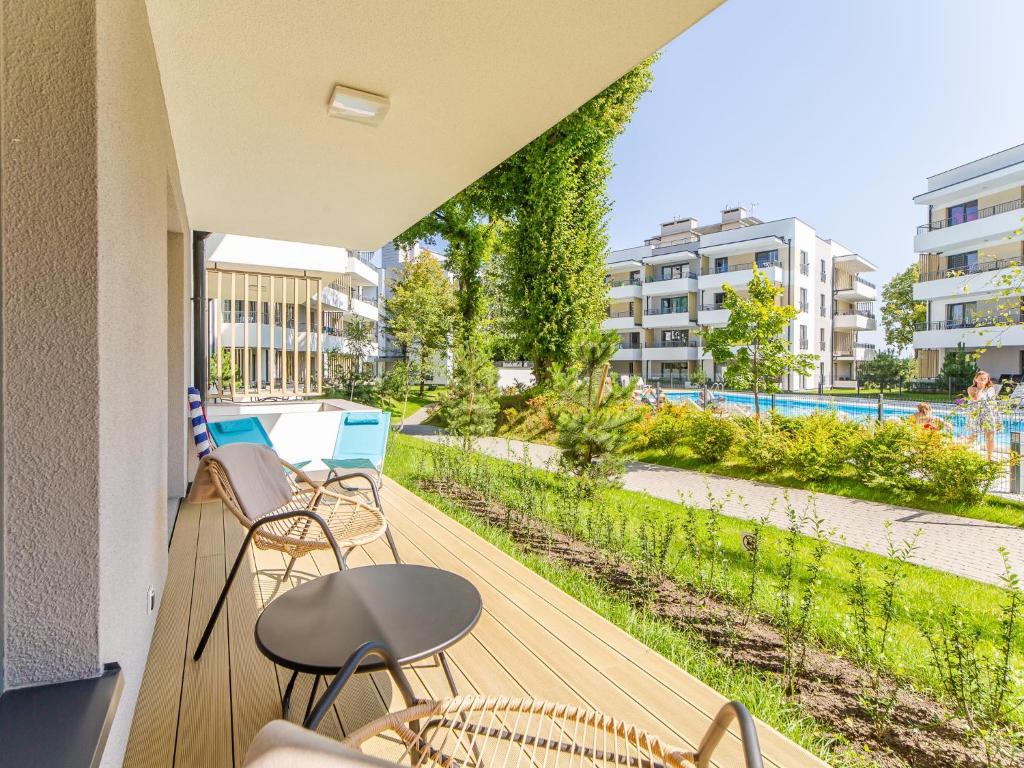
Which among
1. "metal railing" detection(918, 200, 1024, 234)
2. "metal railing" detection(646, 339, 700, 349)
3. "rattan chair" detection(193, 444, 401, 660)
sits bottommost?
"rattan chair" detection(193, 444, 401, 660)

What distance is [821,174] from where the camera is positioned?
61.2ft

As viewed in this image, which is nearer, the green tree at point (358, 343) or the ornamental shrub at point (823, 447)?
the ornamental shrub at point (823, 447)

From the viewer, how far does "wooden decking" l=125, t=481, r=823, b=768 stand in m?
1.72

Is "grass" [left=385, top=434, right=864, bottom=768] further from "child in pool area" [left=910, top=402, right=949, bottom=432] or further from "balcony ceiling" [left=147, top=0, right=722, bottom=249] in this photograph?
"child in pool area" [left=910, top=402, right=949, bottom=432]

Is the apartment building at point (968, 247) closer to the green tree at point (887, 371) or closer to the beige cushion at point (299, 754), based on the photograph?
the green tree at point (887, 371)

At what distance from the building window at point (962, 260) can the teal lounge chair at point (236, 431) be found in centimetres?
2528

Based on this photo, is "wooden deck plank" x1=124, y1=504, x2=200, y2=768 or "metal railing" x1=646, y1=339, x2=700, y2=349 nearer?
"wooden deck plank" x1=124, y1=504, x2=200, y2=768

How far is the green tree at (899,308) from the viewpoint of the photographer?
31109mm

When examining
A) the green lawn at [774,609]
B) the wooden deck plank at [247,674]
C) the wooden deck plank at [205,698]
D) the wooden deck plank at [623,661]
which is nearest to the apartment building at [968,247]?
the green lawn at [774,609]

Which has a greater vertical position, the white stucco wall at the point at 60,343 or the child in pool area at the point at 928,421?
the white stucco wall at the point at 60,343

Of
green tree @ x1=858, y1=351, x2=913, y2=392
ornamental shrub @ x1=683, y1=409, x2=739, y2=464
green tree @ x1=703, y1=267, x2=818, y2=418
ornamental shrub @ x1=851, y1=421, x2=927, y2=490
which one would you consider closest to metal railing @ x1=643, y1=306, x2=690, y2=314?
green tree @ x1=858, y1=351, x2=913, y2=392

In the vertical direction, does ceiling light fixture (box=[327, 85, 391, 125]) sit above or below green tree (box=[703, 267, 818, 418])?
above

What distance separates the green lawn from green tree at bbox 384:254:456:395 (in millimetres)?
12986

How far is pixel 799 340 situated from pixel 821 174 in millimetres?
12005
